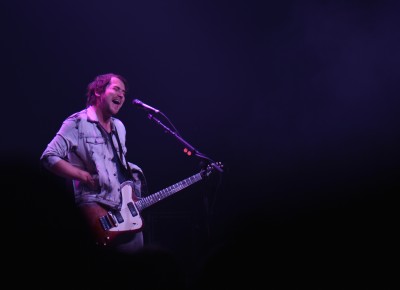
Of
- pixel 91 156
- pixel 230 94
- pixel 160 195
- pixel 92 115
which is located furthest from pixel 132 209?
pixel 230 94

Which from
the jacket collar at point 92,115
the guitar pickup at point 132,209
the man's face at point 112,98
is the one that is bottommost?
the guitar pickup at point 132,209

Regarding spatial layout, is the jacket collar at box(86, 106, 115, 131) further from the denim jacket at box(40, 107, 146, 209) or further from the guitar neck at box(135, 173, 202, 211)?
the guitar neck at box(135, 173, 202, 211)

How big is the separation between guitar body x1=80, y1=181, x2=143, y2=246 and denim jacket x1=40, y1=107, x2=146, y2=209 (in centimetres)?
4

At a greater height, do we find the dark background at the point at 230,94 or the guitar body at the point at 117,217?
the dark background at the point at 230,94

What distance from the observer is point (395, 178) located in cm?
365

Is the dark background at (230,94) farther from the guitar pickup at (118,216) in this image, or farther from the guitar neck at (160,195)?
the guitar pickup at (118,216)

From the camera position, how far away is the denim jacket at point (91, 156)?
2600 mm

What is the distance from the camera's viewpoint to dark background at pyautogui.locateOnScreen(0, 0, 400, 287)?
354 centimetres

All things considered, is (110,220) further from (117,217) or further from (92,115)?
(92,115)

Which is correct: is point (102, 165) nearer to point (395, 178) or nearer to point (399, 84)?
point (395, 178)

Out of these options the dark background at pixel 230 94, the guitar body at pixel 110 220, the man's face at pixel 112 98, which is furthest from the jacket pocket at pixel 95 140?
the dark background at pixel 230 94

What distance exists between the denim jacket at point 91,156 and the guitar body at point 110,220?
0.04 meters

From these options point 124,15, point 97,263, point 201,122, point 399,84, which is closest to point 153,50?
point 124,15

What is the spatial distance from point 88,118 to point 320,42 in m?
2.51
